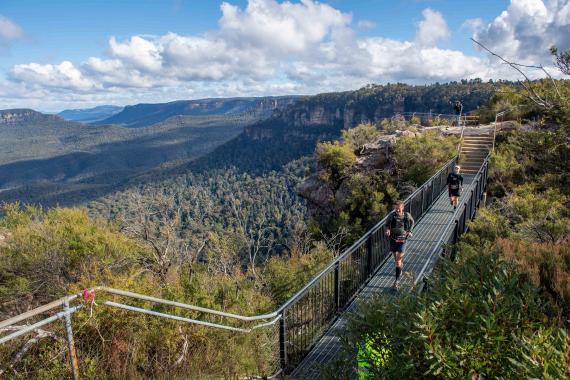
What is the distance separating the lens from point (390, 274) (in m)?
7.33

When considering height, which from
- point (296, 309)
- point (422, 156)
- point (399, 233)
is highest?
point (422, 156)

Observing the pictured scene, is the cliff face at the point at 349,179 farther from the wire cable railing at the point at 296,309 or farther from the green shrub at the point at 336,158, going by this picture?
the wire cable railing at the point at 296,309

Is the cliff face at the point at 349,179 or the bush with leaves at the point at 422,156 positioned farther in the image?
the cliff face at the point at 349,179

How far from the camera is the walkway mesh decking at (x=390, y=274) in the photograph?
4747 mm

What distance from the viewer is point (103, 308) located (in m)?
4.05

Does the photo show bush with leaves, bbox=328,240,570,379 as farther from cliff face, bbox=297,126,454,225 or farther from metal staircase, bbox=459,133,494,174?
metal staircase, bbox=459,133,494,174

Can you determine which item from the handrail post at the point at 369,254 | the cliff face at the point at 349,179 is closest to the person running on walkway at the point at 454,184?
the handrail post at the point at 369,254

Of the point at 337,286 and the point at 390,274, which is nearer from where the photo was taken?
the point at 337,286

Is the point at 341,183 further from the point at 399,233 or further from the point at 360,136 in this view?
the point at 399,233

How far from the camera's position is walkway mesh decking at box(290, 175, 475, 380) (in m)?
4.75

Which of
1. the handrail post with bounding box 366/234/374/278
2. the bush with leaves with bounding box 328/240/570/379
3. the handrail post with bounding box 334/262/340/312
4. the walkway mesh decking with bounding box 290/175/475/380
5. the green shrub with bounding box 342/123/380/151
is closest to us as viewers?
the bush with leaves with bounding box 328/240/570/379

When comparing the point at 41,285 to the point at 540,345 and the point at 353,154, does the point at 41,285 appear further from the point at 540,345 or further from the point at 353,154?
the point at 353,154

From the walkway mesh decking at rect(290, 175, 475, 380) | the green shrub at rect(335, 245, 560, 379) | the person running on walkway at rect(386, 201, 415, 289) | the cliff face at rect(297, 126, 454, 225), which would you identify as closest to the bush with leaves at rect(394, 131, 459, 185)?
the cliff face at rect(297, 126, 454, 225)

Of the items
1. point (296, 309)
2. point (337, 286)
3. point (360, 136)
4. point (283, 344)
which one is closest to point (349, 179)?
point (360, 136)
